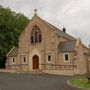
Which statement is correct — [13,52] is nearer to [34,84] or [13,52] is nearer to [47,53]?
[47,53]

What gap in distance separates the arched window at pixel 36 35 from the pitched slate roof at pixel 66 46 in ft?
15.7

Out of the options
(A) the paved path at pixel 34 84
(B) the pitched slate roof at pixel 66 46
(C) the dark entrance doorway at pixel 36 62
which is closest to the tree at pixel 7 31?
(C) the dark entrance doorway at pixel 36 62

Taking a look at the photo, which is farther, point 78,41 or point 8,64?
point 8,64

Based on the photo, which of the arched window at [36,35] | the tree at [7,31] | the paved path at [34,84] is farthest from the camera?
the tree at [7,31]

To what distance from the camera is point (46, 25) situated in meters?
55.2

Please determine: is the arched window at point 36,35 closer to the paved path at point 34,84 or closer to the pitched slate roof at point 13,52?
the pitched slate roof at point 13,52

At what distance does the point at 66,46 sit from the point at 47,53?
13.4 feet

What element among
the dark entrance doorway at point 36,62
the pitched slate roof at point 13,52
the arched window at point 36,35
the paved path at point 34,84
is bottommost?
the paved path at point 34,84

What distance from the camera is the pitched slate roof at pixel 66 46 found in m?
52.0

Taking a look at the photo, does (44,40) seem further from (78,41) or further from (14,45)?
(14,45)

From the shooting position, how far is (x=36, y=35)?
5706 centimetres

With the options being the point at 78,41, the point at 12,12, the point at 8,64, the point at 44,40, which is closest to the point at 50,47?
the point at 44,40

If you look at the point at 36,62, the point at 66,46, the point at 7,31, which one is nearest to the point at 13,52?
the point at 7,31

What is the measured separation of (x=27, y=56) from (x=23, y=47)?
2476mm
